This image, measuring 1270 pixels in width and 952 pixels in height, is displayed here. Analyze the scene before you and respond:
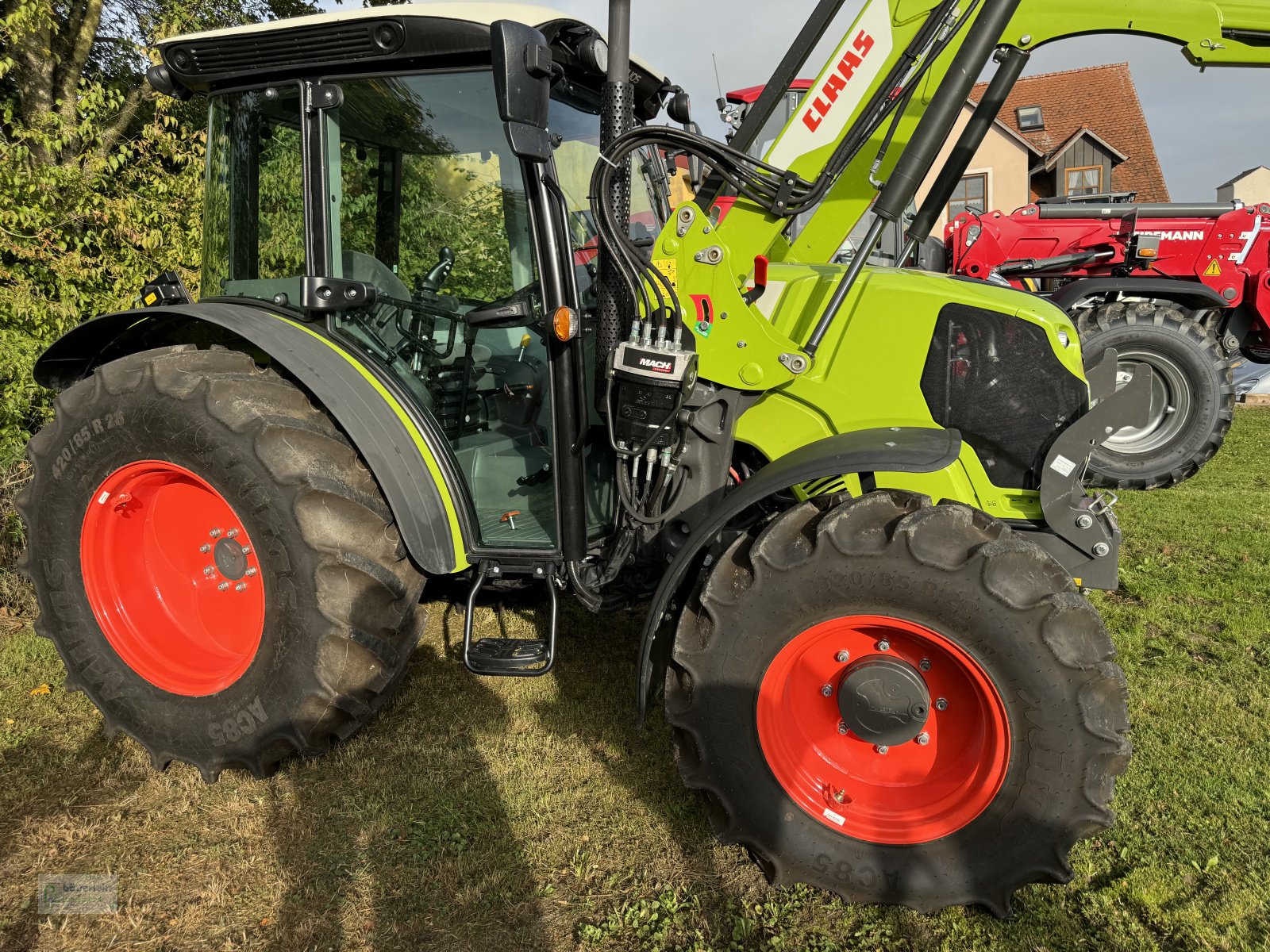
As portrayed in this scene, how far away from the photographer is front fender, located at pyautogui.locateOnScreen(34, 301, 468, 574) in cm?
261

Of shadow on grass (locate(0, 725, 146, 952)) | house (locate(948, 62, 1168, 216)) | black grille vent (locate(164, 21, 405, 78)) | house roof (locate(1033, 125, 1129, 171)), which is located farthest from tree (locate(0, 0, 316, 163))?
house roof (locate(1033, 125, 1129, 171))

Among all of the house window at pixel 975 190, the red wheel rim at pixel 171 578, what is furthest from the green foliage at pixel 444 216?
the house window at pixel 975 190

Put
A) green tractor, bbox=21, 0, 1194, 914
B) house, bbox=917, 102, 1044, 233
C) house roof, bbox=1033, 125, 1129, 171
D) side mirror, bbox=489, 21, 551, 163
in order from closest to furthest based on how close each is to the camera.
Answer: green tractor, bbox=21, 0, 1194, 914 → side mirror, bbox=489, 21, 551, 163 → house roof, bbox=1033, 125, 1129, 171 → house, bbox=917, 102, 1044, 233

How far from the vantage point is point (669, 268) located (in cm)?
249

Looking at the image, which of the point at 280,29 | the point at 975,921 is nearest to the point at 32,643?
the point at 280,29

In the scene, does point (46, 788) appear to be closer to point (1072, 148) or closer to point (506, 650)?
point (506, 650)

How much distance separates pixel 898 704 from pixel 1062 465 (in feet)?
2.91

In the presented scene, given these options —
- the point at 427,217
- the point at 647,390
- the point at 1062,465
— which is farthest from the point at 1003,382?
the point at 427,217

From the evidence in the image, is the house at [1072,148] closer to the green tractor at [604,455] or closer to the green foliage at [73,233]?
the green foliage at [73,233]

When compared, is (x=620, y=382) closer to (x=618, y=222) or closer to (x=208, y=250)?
(x=618, y=222)

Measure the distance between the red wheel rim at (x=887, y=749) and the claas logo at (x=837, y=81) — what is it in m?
1.38

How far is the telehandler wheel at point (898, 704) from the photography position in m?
2.01

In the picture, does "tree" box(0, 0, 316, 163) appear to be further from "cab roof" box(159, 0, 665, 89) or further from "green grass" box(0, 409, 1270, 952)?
"green grass" box(0, 409, 1270, 952)
